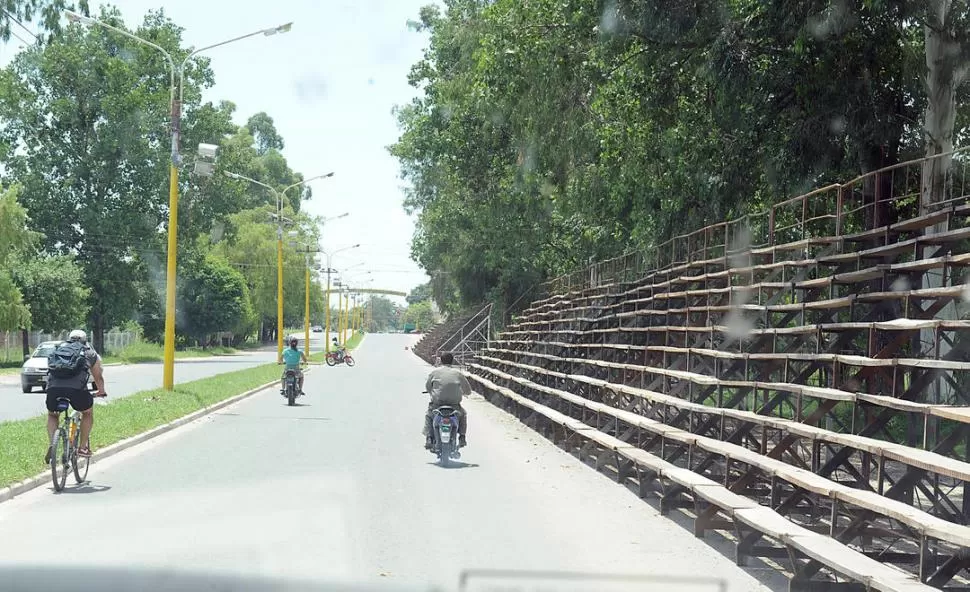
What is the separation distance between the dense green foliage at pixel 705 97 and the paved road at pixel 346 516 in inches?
233

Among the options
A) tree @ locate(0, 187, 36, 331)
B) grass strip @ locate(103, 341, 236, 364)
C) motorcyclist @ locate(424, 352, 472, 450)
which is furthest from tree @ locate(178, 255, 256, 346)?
motorcyclist @ locate(424, 352, 472, 450)

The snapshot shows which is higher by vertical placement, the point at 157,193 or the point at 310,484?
the point at 157,193

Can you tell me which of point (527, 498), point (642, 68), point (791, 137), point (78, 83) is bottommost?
point (527, 498)

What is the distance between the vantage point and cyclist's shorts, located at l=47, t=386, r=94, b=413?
1145 cm

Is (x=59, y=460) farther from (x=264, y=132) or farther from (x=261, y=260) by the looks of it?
(x=264, y=132)

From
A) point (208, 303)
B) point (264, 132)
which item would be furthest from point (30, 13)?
point (264, 132)

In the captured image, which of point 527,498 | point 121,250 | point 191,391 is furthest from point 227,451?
point 121,250

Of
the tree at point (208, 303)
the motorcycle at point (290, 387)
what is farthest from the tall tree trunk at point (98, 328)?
the motorcycle at point (290, 387)

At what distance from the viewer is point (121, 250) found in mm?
62531

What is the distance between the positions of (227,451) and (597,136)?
10483 millimetres

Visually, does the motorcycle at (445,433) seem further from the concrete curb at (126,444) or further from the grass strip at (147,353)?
the grass strip at (147,353)

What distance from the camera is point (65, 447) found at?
11.6 m

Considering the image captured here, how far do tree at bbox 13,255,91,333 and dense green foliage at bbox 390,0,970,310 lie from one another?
113 ft

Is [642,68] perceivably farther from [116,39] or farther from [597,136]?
[116,39]
